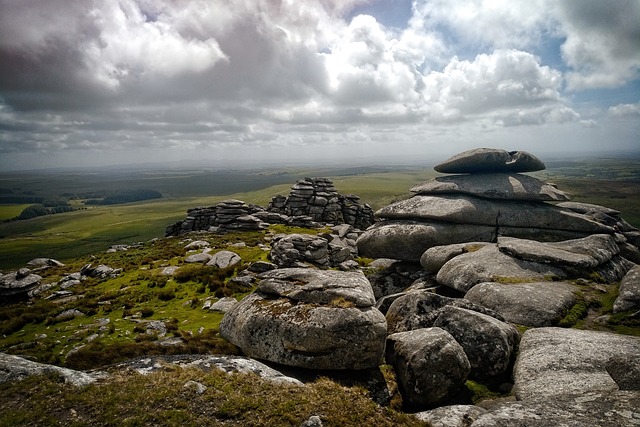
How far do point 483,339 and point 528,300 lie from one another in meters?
5.80

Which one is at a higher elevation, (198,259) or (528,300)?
(528,300)

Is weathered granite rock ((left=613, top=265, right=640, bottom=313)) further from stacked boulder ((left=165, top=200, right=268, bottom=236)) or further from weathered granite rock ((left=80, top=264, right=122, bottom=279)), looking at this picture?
stacked boulder ((left=165, top=200, right=268, bottom=236))

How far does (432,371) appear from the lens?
457 inches

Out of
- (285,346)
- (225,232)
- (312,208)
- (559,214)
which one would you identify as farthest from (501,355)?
(312,208)

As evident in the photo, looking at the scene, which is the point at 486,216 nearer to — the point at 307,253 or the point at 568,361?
the point at 568,361

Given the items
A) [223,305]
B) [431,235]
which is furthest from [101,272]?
[431,235]

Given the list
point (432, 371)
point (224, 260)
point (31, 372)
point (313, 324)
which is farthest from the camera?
point (224, 260)

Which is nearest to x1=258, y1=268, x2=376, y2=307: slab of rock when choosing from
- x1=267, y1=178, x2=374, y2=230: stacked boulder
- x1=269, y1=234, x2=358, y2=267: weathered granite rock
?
x1=269, y1=234, x2=358, y2=267: weathered granite rock

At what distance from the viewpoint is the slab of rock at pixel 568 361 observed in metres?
10.7

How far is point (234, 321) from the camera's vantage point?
1669 cm

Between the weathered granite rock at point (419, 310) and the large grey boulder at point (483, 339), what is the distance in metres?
1.19

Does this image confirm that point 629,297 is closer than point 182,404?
No

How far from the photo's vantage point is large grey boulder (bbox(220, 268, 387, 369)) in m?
12.9

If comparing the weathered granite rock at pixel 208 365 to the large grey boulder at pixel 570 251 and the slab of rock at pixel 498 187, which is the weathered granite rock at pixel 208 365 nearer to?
the large grey boulder at pixel 570 251
